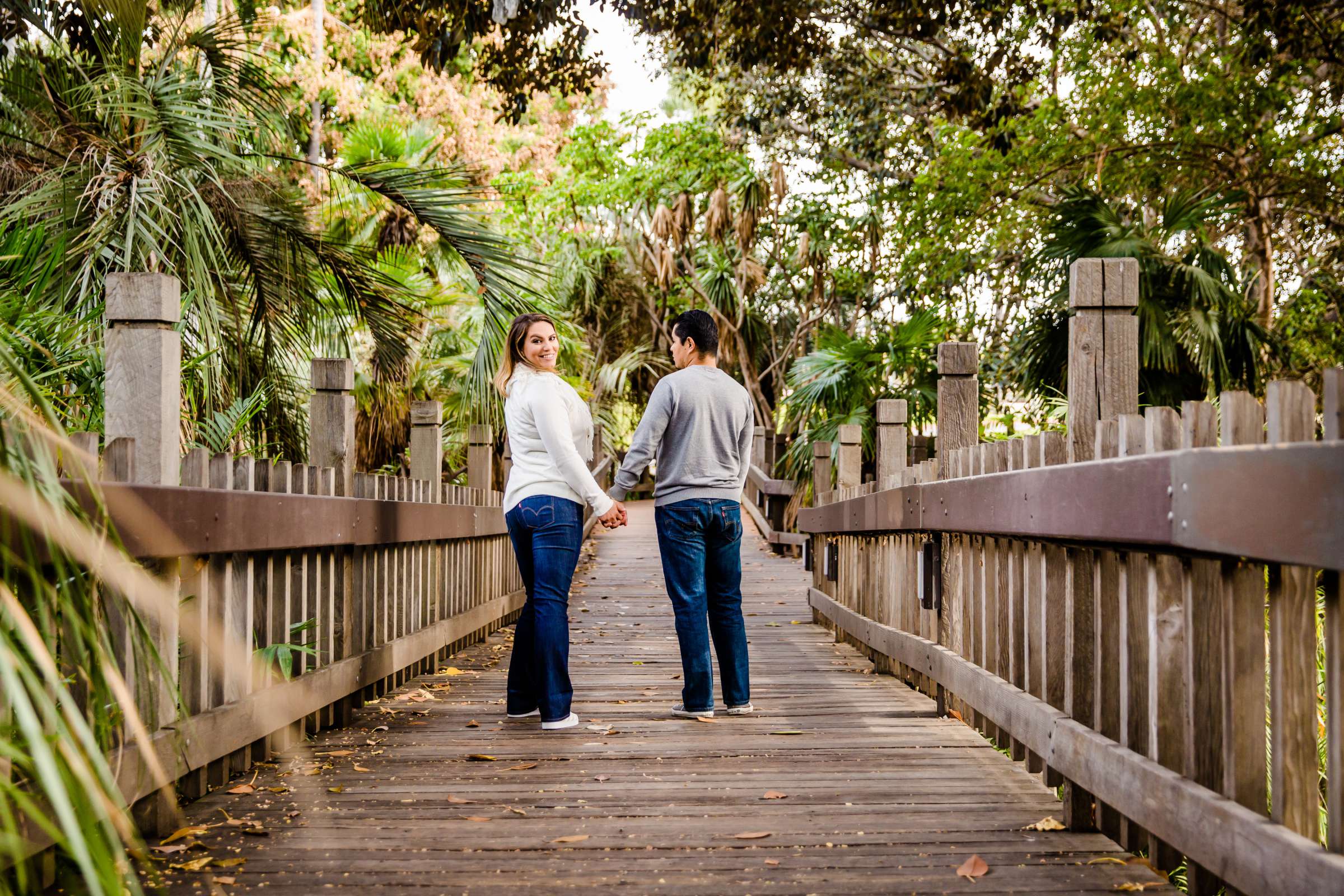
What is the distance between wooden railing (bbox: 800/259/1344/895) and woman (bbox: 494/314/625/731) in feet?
4.90

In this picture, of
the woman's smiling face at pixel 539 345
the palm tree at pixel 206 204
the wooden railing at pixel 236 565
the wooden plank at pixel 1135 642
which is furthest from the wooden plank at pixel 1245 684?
the palm tree at pixel 206 204

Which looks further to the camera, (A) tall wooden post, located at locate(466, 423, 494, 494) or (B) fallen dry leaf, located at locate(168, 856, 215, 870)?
(A) tall wooden post, located at locate(466, 423, 494, 494)

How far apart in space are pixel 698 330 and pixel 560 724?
1.75 m

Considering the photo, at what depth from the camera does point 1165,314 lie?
27.8ft

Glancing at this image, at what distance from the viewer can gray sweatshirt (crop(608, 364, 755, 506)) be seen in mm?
4770

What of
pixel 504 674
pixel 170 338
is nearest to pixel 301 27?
pixel 504 674

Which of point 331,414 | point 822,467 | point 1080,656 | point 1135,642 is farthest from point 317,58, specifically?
point 1135,642

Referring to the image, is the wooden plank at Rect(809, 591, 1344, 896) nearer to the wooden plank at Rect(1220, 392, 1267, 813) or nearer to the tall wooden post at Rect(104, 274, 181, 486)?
the wooden plank at Rect(1220, 392, 1267, 813)

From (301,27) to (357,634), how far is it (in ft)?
50.2

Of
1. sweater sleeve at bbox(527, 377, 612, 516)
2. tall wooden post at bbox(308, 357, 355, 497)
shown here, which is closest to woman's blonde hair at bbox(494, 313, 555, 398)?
sweater sleeve at bbox(527, 377, 612, 516)

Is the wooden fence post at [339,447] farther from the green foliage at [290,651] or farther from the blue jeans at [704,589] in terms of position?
the blue jeans at [704,589]

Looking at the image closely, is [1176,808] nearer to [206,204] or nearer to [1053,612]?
[1053,612]

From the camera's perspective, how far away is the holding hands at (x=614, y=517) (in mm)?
4648

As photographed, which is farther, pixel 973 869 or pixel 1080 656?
pixel 1080 656
